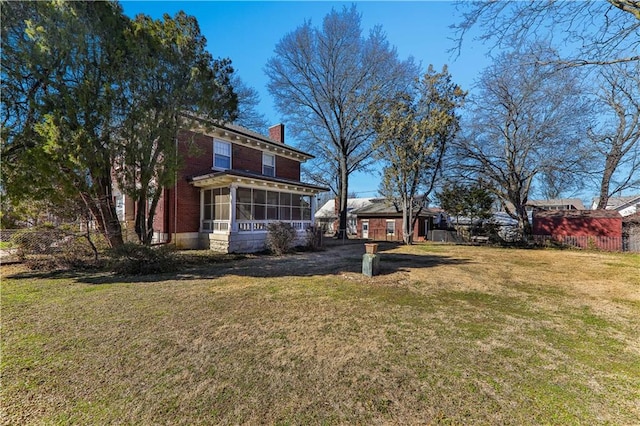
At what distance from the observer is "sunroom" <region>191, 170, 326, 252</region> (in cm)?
1266

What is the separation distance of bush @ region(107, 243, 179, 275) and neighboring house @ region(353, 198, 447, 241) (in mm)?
21249

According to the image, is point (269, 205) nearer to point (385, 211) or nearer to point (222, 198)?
point (222, 198)

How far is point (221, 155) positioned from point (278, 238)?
6.39 meters

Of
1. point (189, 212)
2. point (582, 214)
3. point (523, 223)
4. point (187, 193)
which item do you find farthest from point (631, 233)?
point (187, 193)

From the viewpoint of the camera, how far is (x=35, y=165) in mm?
7090

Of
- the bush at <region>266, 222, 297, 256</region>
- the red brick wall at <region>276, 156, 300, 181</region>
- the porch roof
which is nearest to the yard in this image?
the bush at <region>266, 222, 297, 256</region>

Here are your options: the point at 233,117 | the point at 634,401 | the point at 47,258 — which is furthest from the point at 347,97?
the point at 634,401

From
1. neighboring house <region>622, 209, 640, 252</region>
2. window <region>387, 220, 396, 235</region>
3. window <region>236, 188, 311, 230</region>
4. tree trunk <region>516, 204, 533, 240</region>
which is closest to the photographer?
window <region>236, 188, 311, 230</region>

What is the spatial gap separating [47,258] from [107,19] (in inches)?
297

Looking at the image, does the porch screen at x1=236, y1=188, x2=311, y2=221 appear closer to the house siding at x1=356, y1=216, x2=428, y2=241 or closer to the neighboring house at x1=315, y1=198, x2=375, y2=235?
the house siding at x1=356, y1=216, x2=428, y2=241

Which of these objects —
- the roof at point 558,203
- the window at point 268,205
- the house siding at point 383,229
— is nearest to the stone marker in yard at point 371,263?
the window at point 268,205

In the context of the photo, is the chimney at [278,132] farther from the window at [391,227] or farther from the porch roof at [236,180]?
the window at [391,227]

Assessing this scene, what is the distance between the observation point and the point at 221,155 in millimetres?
15461

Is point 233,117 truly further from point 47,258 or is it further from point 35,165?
point 47,258
